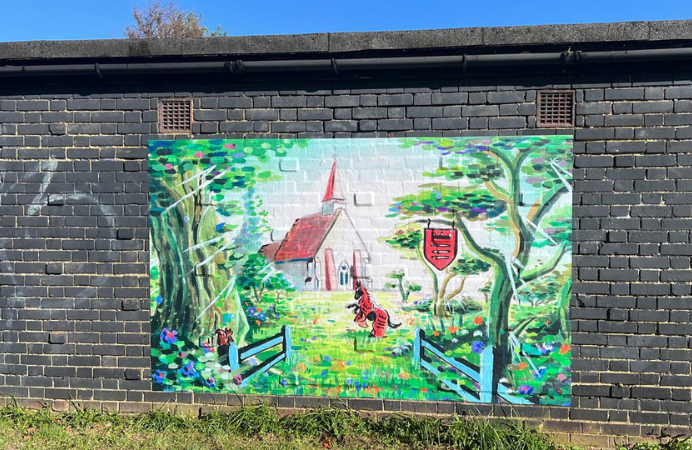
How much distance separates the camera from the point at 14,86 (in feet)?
14.4

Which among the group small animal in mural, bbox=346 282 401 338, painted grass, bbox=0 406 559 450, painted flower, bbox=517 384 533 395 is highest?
small animal in mural, bbox=346 282 401 338

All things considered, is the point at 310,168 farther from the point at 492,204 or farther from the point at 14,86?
the point at 14,86

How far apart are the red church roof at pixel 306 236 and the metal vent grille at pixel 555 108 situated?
198 centimetres

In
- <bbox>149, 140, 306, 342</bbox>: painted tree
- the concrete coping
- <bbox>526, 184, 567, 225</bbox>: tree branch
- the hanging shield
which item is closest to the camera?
the concrete coping

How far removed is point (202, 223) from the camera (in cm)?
425

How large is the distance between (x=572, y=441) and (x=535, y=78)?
3185 mm

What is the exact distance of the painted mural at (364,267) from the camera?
4.03 metres

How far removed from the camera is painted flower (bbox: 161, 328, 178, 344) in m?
4.29

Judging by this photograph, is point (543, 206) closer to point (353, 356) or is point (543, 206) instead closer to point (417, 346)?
point (417, 346)

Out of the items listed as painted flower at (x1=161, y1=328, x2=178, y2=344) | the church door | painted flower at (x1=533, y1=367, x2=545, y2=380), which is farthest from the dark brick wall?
the church door

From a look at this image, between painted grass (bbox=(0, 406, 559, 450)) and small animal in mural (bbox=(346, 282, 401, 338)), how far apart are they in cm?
78

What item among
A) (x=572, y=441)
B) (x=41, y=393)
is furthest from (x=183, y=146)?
(x=572, y=441)

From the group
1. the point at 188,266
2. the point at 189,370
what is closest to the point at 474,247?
the point at 188,266

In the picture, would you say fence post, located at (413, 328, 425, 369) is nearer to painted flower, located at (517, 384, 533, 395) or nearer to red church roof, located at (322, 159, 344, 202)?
A: painted flower, located at (517, 384, 533, 395)
